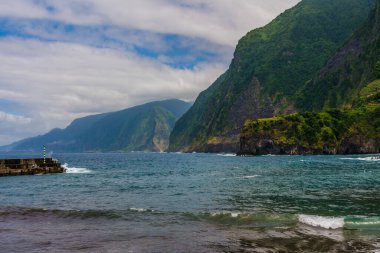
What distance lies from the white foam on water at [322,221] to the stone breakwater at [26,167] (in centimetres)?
8513

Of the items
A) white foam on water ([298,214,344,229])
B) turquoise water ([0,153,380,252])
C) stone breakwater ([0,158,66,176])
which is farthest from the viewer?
stone breakwater ([0,158,66,176])

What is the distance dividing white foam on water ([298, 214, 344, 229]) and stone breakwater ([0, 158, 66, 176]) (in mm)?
85133

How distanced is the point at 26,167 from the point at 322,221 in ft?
301

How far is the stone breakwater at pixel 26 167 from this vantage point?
9907 cm

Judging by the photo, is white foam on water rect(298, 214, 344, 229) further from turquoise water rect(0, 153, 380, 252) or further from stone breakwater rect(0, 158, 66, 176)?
stone breakwater rect(0, 158, 66, 176)

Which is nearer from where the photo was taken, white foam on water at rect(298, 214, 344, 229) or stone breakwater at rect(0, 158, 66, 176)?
white foam on water at rect(298, 214, 344, 229)

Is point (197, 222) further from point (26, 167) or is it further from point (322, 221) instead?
point (26, 167)

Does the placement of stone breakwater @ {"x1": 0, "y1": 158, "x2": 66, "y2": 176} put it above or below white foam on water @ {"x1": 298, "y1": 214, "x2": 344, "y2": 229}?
above

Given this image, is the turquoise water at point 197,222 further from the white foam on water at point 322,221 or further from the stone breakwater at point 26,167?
the stone breakwater at point 26,167

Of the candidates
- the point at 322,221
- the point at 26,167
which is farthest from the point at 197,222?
the point at 26,167

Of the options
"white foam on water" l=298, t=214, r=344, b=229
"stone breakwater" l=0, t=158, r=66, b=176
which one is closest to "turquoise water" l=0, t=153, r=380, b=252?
"white foam on water" l=298, t=214, r=344, b=229

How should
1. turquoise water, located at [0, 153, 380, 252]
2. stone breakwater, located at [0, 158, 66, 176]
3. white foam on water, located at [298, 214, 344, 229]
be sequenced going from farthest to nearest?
stone breakwater, located at [0, 158, 66, 176], white foam on water, located at [298, 214, 344, 229], turquoise water, located at [0, 153, 380, 252]

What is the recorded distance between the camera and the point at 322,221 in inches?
1129

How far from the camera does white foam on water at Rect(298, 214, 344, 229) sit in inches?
1084
